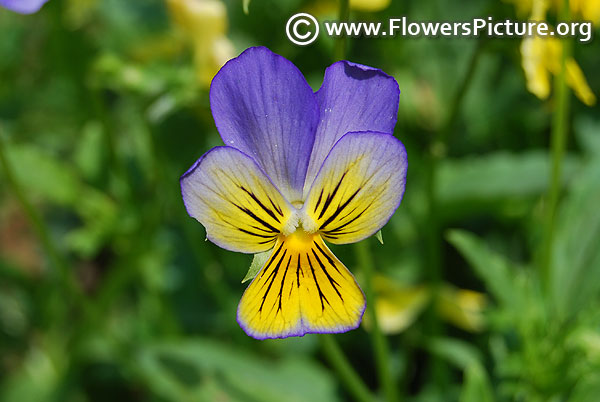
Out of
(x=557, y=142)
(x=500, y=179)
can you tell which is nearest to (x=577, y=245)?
(x=500, y=179)

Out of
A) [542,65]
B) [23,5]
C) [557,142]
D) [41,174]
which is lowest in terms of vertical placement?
[41,174]

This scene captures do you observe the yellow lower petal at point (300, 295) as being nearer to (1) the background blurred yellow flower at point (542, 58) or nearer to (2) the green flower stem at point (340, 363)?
(2) the green flower stem at point (340, 363)

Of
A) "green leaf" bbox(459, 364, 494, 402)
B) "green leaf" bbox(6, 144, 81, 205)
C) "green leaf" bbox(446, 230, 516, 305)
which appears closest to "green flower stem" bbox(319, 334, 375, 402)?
"green leaf" bbox(459, 364, 494, 402)

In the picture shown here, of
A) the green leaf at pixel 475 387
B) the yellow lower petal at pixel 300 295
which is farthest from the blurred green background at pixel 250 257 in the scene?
the yellow lower petal at pixel 300 295

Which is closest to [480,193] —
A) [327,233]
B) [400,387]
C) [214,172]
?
[400,387]

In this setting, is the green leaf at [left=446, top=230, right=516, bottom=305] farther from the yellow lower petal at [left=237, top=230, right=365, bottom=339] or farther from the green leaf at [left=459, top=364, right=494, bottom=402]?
the yellow lower petal at [left=237, top=230, right=365, bottom=339]

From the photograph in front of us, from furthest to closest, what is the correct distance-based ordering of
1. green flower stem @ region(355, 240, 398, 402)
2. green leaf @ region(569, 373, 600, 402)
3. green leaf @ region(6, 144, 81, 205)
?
green leaf @ region(6, 144, 81, 205) < green leaf @ region(569, 373, 600, 402) < green flower stem @ region(355, 240, 398, 402)

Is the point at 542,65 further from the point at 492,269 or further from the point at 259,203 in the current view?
the point at 259,203
